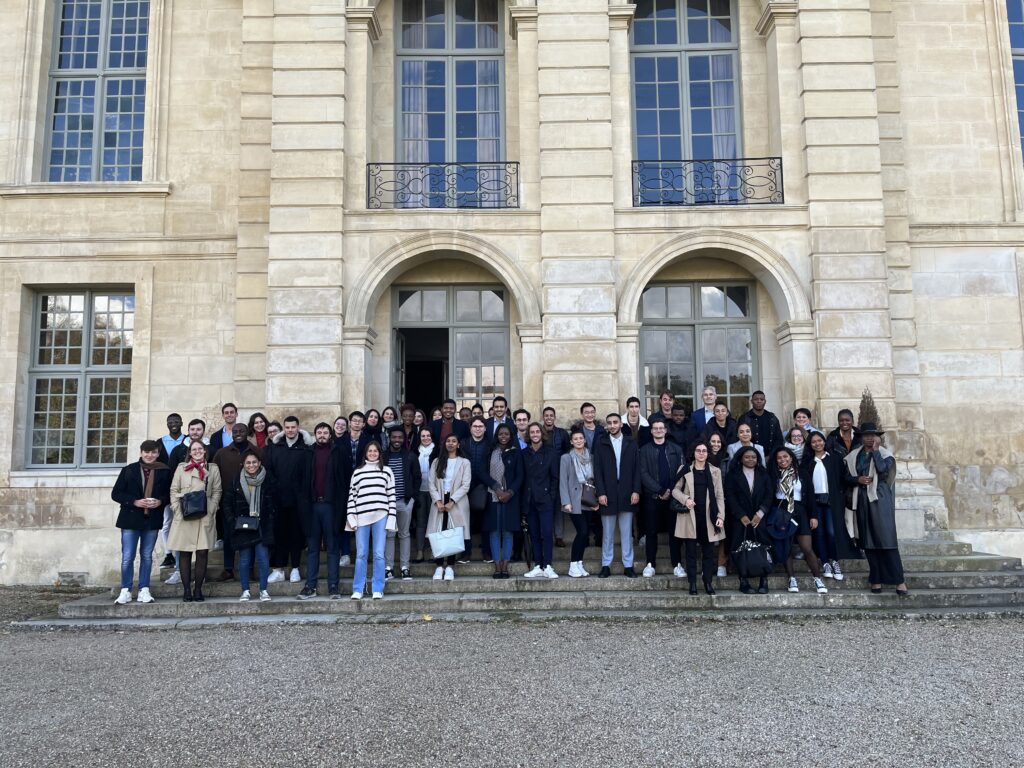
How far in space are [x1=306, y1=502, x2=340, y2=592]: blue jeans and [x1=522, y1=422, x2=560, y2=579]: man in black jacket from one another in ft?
6.67

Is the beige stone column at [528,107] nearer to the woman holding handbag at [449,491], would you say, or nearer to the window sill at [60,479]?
the woman holding handbag at [449,491]

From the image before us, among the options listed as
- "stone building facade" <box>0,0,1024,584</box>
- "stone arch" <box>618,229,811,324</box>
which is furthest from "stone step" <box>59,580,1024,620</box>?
"stone arch" <box>618,229,811,324</box>

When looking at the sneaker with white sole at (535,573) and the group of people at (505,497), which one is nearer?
the group of people at (505,497)

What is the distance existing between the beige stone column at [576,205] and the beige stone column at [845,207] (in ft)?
9.08

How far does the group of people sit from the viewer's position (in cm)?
780

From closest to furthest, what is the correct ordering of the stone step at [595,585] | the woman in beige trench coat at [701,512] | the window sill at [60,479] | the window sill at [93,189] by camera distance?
the woman in beige trench coat at [701,512] → the stone step at [595,585] → the window sill at [60,479] → the window sill at [93,189]

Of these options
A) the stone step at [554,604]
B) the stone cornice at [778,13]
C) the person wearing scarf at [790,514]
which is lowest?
the stone step at [554,604]

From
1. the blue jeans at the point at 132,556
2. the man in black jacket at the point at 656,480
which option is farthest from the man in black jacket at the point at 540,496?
the blue jeans at the point at 132,556

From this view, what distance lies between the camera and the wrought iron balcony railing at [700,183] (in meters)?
11.1

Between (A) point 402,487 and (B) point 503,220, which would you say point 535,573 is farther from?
(B) point 503,220

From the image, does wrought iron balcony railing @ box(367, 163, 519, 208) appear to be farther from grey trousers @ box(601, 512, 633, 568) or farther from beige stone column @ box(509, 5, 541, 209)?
grey trousers @ box(601, 512, 633, 568)

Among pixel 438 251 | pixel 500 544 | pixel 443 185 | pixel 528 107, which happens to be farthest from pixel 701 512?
pixel 528 107

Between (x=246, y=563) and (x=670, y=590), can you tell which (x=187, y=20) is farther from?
(x=670, y=590)

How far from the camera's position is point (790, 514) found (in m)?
7.83
